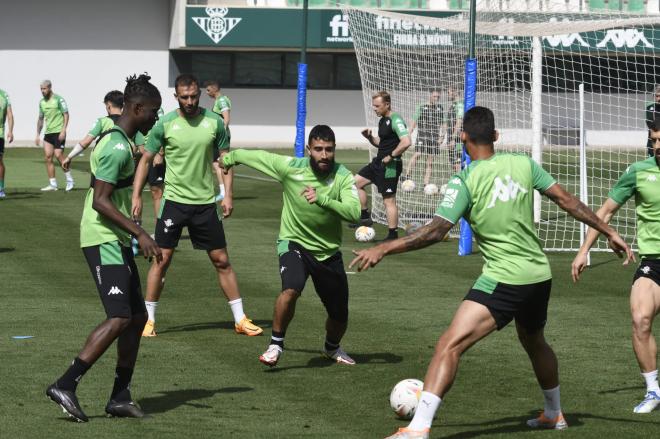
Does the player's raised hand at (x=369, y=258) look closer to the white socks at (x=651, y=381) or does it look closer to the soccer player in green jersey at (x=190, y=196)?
the white socks at (x=651, y=381)

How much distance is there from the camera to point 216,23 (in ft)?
138

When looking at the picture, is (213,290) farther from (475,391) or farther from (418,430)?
(418,430)

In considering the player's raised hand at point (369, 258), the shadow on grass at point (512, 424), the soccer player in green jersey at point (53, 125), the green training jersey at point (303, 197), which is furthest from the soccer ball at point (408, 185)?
the player's raised hand at point (369, 258)

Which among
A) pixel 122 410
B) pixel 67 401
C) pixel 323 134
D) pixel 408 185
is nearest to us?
pixel 67 401

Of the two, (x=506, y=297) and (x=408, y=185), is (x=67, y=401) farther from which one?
(x=408, y=185)

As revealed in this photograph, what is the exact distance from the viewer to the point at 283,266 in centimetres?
998

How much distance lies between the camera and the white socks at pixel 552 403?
8016mm

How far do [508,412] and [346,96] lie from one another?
3690cm

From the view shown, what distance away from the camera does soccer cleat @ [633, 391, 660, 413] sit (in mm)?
8594

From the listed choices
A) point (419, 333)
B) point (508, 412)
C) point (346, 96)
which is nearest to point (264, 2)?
point (346, 96)

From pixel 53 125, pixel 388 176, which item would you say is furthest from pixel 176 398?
pixel 53 125

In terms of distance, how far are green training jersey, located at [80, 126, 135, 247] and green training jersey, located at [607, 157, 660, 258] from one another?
3502mm

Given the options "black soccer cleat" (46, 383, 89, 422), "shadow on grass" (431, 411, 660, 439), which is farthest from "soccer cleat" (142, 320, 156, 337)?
"shadow on grass" (431, 411, 660, 439)

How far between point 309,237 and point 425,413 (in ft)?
10.0
